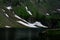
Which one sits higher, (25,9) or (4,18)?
(25,9)

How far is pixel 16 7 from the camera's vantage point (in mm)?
105125

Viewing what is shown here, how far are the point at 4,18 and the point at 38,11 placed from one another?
21577 millimetres

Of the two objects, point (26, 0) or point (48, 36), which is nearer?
point (48, 36)

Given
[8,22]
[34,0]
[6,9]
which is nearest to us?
[8,22]

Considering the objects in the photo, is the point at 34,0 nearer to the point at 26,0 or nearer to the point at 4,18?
the point at 26,0

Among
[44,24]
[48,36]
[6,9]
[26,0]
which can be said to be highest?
[26,0]

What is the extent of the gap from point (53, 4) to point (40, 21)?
12.5 meters

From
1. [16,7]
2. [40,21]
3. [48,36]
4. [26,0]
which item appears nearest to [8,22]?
[40,21]

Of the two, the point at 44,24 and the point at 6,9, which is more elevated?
the point at 6,9

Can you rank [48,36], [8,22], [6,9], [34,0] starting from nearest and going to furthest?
[48,36] < [8,22] < [6,9] < [34,0]

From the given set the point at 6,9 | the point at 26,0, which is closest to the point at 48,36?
the point at 6,9

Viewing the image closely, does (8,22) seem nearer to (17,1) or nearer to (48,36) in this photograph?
(17,1)

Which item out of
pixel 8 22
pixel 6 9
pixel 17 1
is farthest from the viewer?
pixel 17 1

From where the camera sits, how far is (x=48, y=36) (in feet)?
66.8
